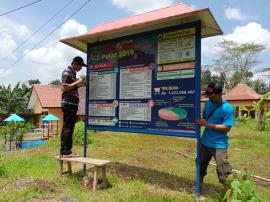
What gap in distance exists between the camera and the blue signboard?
5.59m

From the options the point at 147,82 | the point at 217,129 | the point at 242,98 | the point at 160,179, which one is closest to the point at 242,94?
the point at 242,98

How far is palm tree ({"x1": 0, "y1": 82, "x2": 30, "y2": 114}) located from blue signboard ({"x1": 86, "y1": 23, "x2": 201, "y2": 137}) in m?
35.9

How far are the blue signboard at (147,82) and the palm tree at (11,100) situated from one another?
35864 millimetres

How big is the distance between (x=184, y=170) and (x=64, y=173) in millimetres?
3277

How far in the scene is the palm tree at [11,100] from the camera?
4044 cm

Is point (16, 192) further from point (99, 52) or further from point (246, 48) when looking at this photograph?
point (246, 48)

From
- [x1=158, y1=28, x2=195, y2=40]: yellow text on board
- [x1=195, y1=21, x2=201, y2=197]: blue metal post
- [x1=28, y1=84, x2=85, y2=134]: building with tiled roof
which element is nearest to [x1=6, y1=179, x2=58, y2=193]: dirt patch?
[x1=195, y1=21, x2=201, y2=197]: blue metal post

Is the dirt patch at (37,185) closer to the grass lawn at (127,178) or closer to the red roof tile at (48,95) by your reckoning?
the grass lawn at (127,178)

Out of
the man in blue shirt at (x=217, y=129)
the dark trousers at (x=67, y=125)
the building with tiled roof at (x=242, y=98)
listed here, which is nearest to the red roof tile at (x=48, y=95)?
the building with tiled roof at (x=242, y=98)

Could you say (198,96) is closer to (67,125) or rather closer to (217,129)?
(217,129)

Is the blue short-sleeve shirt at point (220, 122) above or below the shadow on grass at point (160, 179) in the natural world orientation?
above

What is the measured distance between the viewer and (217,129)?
5234 mm

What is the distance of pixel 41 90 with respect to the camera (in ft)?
139

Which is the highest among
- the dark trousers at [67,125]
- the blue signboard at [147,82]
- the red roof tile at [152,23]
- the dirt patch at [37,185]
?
the red roof tile at [152,23]
